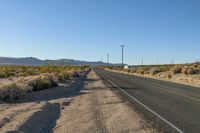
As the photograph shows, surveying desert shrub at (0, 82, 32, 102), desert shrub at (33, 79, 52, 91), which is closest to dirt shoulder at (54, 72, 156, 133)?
desert shrub at (0, 82, 32, 102)

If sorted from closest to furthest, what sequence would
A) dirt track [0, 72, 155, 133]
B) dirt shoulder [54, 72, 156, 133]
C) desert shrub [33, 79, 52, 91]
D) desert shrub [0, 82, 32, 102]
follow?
dirt shoulder [54, 72, 156, 133] < dirt track [0, 72, 155, 133] < desert shrub [0, 82, 32, 102] < desert shrub [33, 79, 52, 91]

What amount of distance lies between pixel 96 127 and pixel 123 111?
4090mm

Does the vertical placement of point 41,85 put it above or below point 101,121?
above

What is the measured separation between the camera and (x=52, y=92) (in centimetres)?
2738

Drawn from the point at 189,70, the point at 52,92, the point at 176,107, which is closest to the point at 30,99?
the point at 52,92

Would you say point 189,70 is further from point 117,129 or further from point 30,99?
point 117,129

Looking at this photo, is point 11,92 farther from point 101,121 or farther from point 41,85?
point 101,121

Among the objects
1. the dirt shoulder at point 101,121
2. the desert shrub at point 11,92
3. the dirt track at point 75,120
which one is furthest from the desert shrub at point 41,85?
the dirt shoulder at point 101,121

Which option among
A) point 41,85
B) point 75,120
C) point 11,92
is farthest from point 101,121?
Answer: point 41,85

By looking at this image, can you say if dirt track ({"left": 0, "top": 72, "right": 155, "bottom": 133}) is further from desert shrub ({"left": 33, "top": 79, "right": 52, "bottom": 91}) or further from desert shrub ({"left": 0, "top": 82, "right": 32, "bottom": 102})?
desert shrub ({"left": 33, "top": 79, "right": 52, "bottom": 91})

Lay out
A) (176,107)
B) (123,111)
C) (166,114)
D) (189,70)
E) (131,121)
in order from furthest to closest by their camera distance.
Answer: (189,70) → (176,107) → (123,111) → (166,114) → (131,121)

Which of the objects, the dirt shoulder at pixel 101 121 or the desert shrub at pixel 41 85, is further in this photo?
the desert shrub at pixel 41 85

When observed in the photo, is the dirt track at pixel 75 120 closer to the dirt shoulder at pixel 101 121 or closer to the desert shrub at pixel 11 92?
the dirt shoulder at pixel 101 121

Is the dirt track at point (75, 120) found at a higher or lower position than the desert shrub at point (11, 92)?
lower
